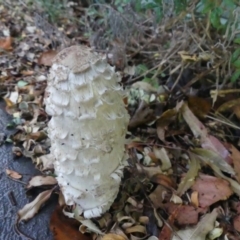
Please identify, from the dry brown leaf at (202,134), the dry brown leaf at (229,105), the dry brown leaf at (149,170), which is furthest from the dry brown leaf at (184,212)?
the dry brown leaf at (229,105)

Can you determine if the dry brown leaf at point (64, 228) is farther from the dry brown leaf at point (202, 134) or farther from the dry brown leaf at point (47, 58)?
the dry brown leaf at point (47, 58)

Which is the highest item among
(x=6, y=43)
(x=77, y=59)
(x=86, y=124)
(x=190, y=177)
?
(x=77, y=59)

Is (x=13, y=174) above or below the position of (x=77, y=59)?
below

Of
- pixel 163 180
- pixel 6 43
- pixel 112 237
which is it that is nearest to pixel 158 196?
pixel 163 180

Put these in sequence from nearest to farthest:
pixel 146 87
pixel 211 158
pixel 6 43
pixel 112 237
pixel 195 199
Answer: pixel 112 237, pixel 195 199, pixel 211 158, pixel 146 87, pixel 6 43

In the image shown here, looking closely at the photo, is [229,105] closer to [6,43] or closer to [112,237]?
[112,237]

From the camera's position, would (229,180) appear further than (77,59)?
Yes

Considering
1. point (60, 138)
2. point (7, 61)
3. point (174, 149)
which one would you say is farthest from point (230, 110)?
point (7, 61)
